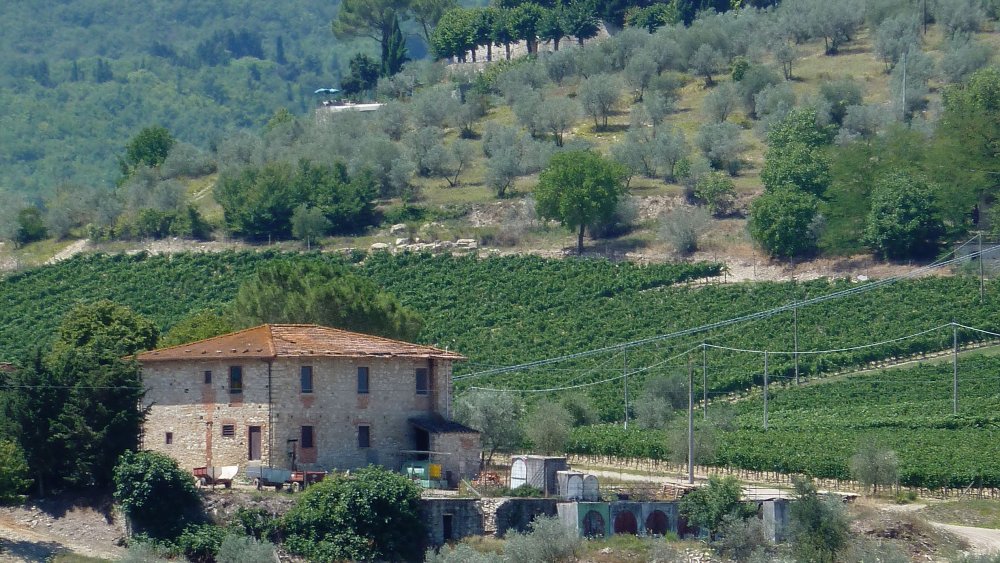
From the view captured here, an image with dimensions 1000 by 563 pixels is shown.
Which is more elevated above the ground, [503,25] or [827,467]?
[503,25]

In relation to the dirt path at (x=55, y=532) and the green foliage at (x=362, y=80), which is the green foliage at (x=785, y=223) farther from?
the green foliage at (x=362, y=80)

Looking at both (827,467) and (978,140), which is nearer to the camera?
(827,467)

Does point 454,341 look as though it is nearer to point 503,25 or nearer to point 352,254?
point 352,254

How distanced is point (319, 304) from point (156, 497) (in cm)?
1708

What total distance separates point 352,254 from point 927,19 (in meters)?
51.5

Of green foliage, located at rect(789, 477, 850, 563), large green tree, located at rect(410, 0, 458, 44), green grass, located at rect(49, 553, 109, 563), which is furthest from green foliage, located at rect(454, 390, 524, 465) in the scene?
large green tree, located at rect(410, 0, 458, 44)

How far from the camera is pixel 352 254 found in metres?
106

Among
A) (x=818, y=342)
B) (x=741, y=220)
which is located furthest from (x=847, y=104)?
(x=818, y=342)

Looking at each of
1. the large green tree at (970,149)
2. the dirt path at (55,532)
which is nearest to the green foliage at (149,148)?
the large green tree at (970,149)

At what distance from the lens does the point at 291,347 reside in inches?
2168

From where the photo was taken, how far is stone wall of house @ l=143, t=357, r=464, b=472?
5431 centimetres

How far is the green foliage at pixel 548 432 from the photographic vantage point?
6488 centimetres

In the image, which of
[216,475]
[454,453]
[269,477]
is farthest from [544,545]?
[216,475]

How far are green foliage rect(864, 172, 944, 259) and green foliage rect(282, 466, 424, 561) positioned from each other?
50413 millimetres
